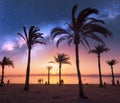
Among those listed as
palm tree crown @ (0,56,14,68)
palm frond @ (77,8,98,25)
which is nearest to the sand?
palm frond @ (77,8,98,25)

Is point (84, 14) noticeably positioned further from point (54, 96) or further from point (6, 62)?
point (6, 62)

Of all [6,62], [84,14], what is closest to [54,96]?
[84,14]

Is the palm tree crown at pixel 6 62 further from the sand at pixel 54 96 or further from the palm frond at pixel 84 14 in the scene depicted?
the palm frond at pixel 84 14

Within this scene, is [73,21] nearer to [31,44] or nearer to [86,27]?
[86,27]

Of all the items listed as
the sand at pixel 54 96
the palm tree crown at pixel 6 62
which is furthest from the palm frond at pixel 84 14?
the palm tree crown at pixel 6 62

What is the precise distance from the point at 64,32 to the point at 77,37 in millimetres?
1748

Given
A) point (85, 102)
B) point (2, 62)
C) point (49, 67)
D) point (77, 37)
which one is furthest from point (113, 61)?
point (85, 102)

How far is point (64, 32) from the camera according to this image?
2472cm

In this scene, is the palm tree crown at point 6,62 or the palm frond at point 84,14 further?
the palm tree crown at point 6,62

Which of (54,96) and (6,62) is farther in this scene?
(6,62)

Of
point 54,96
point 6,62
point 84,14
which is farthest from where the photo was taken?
point 6,62

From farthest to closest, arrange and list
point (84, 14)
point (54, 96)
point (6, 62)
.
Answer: point (6, 62), point (54, 96), point (84, 14)

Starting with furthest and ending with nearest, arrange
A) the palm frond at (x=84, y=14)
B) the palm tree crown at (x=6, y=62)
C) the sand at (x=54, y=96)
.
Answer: the palm tree crown at (x=6, y=62)
the palm frond at (x=84, y=14)
the sand at (x=54, y=96)

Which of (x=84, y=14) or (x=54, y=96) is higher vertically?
(x=84, y=14)
